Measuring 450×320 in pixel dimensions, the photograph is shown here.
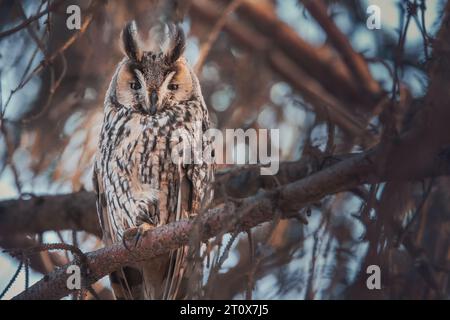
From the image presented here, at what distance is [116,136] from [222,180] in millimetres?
1256

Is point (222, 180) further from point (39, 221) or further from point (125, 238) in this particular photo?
point (39, 221)

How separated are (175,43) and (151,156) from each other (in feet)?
1.68

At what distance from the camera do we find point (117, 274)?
3.01 metres

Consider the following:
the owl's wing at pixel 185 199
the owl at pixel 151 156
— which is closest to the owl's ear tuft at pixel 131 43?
the owl at pixel 151 156

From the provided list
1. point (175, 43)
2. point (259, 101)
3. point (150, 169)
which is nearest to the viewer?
point (150, 169)

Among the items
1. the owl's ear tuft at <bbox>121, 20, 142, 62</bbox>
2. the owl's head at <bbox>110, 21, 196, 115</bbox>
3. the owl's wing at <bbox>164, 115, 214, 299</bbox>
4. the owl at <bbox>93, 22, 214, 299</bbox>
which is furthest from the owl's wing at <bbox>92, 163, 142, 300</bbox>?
the owl's ear tuft at <bbox>121, 20, 142, 62</bbox>

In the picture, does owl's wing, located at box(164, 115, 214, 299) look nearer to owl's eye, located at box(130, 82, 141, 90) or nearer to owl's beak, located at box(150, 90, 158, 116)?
owl's beak, located at box(150, 90, 158, 116)

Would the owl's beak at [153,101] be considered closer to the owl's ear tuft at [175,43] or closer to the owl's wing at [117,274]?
the owl's ear tuft at [175,43]

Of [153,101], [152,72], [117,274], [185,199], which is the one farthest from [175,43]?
[117,274]

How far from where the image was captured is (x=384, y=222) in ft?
6.45

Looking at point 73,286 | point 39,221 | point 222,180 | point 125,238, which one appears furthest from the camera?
point 39,221

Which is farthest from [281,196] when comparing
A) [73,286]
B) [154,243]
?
[73,286]

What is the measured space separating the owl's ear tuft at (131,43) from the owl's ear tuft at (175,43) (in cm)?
13

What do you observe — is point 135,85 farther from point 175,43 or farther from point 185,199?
point 185,199
